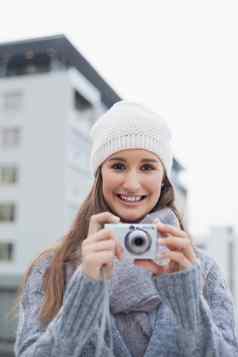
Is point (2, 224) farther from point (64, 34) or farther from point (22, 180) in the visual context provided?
point (64, 34)

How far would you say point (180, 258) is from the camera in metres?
0.93

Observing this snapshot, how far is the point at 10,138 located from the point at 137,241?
1752 cm

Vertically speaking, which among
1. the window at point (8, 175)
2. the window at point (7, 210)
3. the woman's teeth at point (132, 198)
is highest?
the window at point (8, 175)

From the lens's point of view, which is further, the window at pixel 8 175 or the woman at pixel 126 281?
the window at pixel 8 175

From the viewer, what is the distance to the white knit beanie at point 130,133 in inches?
44.4

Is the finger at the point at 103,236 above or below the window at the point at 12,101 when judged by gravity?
below

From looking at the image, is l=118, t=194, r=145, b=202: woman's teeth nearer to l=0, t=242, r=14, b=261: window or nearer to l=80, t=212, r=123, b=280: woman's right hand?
l=80, t=212, r=123, b=280: woman's right hand

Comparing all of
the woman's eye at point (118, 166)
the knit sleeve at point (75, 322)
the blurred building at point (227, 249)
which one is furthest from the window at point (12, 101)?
the knit sleeve at point (75, 322)

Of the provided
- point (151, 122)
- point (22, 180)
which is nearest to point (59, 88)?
point (22, 180)

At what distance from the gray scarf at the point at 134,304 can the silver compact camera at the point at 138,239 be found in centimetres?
11

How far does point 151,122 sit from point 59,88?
1700 cm

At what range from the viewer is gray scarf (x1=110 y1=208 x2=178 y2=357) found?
3.34 feet

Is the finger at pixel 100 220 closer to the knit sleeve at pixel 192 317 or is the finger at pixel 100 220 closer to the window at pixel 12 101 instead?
the knit sleeve at pixel 192 317

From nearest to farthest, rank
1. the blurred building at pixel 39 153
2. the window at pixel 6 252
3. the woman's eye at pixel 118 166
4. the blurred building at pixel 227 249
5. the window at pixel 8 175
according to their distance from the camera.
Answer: the woman's eye at pixel 118 166, the blurred building at pixel 39 153, the window at pixel 8 175, the window at pixel 6 252, the blurred building at pixel 227 249
